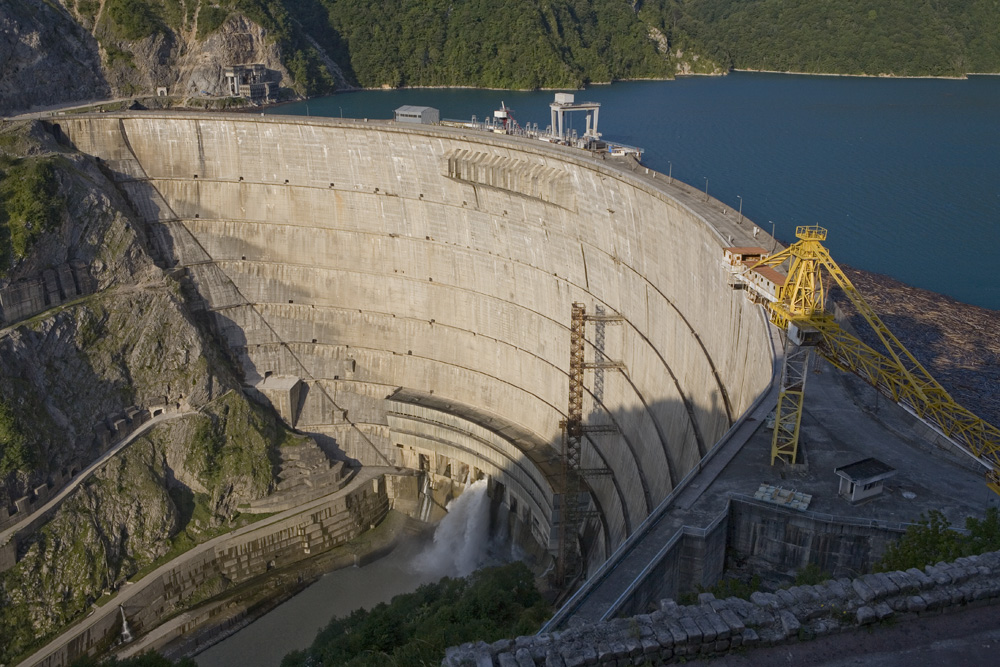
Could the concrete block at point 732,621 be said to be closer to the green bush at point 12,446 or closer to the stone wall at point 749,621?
the stone wall at point 749,621

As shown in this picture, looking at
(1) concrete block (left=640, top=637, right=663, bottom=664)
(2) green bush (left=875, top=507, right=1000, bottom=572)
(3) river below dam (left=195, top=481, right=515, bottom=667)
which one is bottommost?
(3) river below dam (left=195, top=481, right=515, bottom=667)

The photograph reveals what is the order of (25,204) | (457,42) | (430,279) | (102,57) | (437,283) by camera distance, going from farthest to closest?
1. (457,42)
2. (102,57)
3. (430,279)
4. (437,283)
5. (25,204)

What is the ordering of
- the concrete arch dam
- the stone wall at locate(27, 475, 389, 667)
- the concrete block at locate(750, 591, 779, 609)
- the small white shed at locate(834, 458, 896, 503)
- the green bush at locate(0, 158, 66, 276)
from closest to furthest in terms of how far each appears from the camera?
the concrete block at locate(750, 591, 779, 609) → the small white shed at locate(834, 458, 896, 503) → the concrete arch dam → the stone wall at locate(27, 475, 389, 667) → the green bush at locate(0, 158, 66, 276)

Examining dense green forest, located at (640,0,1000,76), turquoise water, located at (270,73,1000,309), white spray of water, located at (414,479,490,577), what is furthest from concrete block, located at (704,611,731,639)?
dense green forest, located at (640,0,1000,76)

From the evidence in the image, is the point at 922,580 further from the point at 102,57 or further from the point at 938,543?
the point at 102,57

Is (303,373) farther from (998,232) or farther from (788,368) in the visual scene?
(998,232)

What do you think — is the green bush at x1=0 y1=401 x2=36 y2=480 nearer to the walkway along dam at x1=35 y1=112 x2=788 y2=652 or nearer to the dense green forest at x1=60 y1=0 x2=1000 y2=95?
the walkway along dam at x1=35 y1=112 x2=788 y2=652

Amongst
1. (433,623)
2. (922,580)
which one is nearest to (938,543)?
(922,580)
